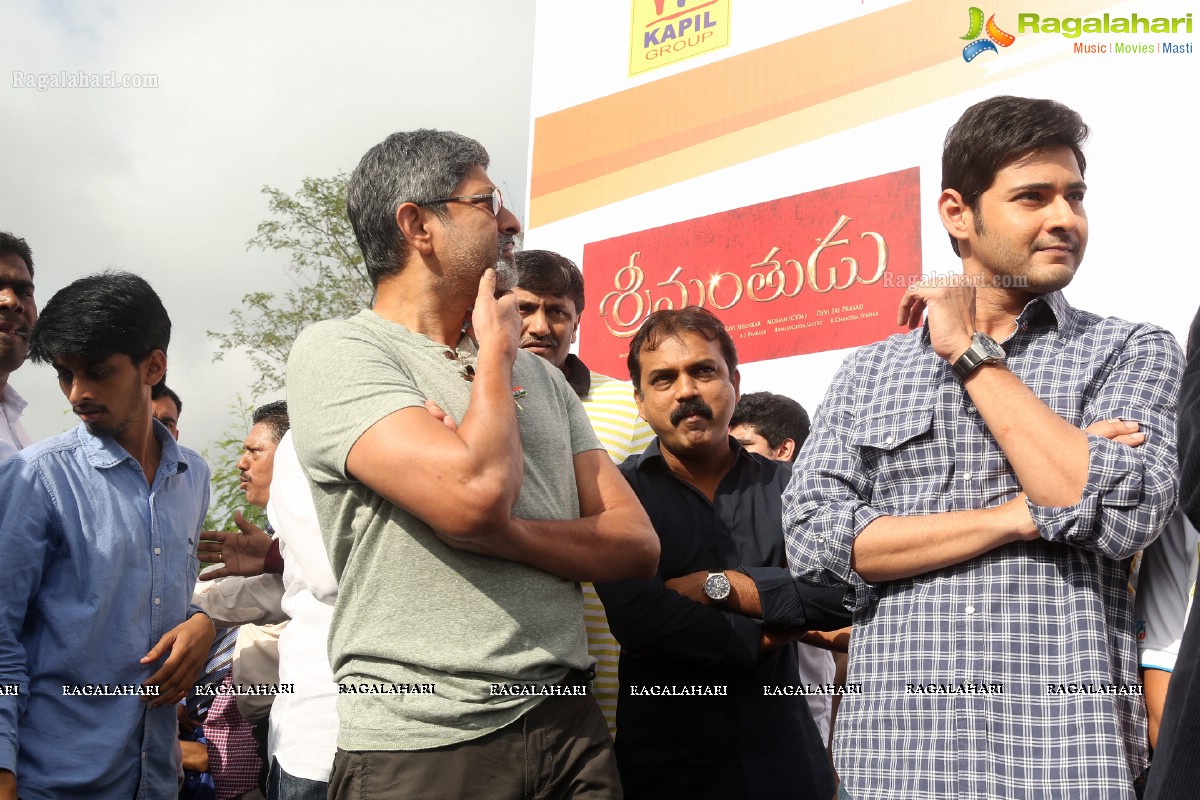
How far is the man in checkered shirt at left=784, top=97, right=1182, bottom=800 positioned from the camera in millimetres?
2023

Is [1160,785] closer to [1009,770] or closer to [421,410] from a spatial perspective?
[1009,770]

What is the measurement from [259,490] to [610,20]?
8528 millimetres

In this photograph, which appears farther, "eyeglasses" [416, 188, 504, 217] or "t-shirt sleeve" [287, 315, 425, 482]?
"eyeglasses" [416, 188, 504, 217]

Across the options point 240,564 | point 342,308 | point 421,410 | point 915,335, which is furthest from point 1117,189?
point 342,308

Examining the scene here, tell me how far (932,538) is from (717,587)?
0.77 m

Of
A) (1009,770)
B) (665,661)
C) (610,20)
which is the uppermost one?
(610,20)

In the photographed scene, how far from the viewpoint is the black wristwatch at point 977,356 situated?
2197 millimetres

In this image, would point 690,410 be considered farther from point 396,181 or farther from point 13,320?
point 13,320

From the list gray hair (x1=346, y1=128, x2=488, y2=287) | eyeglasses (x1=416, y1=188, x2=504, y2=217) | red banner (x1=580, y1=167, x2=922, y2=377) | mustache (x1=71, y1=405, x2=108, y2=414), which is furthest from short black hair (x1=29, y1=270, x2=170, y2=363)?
red banner (x1=580, y1=167, x2=922, y2=377)

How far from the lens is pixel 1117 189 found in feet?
24.6

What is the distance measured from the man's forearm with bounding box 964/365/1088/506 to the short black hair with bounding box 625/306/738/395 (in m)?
1.29

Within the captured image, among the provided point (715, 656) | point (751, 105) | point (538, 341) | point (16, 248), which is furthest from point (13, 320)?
point (751, 105)

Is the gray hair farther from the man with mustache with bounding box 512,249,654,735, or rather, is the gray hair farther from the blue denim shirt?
the blue denim shirt

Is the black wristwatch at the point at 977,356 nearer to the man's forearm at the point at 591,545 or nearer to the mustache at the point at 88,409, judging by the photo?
the man's forearm at the point at 591,545
